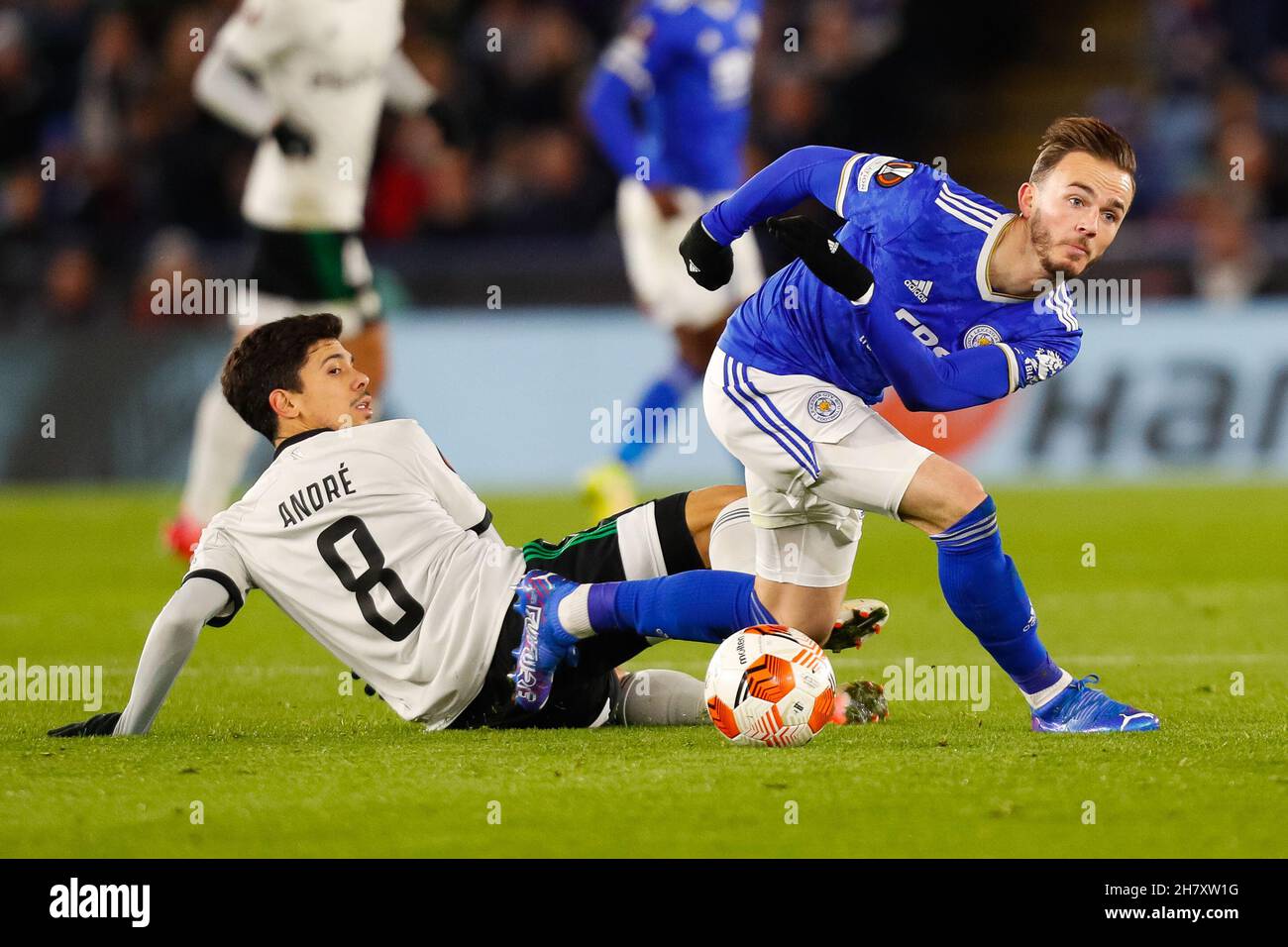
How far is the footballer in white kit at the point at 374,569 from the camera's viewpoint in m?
5.08

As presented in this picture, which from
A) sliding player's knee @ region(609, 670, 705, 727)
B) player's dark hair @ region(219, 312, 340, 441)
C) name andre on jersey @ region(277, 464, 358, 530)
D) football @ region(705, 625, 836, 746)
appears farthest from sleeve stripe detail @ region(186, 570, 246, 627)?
football @ region(705, 625, 836, 746)

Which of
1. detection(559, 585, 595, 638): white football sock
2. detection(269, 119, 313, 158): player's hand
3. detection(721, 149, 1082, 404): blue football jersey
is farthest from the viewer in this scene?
detection(269, 119, 313, 158): player's hand

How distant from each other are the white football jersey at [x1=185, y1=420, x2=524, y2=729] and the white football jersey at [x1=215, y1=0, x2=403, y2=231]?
179 inches

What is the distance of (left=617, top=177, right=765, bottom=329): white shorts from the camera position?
10336mm

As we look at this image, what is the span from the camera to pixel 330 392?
5.35 metres

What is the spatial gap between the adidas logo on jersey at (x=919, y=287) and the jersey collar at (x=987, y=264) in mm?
129

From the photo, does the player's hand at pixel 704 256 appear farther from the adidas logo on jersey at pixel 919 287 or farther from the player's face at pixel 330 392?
the player's face at pixel 330 392

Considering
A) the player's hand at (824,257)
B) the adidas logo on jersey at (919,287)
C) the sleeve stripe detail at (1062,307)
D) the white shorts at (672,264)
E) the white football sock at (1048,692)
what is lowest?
the white football sock at (1048,692)

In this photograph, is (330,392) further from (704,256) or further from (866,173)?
(866,173)

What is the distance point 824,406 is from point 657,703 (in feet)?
3.14

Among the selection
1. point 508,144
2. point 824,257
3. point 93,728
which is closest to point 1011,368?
point 824,257

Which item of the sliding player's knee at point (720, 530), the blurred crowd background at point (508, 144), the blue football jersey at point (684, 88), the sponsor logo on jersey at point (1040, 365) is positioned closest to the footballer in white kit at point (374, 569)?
the sliding player's knee at point (720, 530)

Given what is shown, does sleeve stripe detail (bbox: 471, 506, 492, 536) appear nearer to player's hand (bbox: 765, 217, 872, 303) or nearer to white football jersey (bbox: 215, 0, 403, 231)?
player's hand (bbox: 765, 217, 872, 303)

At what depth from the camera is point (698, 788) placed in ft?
14.4
